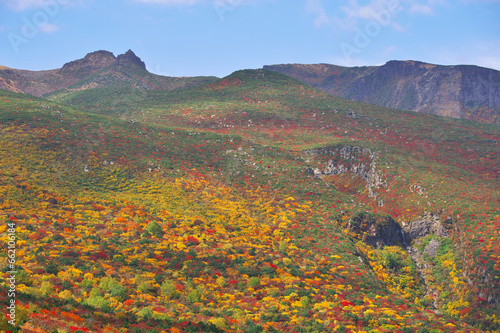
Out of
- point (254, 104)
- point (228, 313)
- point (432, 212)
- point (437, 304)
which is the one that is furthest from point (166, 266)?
point (254, 104)

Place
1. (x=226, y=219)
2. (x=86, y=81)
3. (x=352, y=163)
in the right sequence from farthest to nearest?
1. (x=86, y=81)
2. (x=352, y=163)
3. (x=226, y=219)

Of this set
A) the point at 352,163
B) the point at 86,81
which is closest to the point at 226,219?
the point at 352,163

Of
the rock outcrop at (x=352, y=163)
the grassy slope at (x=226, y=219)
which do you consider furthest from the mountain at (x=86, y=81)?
the rock outcrop at (x=352, y=163)

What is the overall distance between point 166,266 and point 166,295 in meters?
4.84

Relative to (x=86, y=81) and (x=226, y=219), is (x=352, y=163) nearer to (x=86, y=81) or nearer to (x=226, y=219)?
(x=226, y=219)

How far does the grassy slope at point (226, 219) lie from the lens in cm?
2634

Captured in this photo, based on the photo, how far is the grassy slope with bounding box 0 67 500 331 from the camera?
86.4 feet

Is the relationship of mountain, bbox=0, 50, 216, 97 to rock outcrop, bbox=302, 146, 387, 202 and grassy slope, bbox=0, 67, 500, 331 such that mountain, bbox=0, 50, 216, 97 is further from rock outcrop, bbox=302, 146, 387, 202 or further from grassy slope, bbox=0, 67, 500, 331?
rock outcrop, bbox=302, 146, 387, 202

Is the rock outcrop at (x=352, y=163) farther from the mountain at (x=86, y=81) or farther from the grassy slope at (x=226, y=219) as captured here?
the mountain at (x=86, y=81)

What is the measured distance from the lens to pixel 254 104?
11262 centimetres

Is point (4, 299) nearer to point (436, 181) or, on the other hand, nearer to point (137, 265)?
point (137, 265)

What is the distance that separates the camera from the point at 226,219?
4431 cm

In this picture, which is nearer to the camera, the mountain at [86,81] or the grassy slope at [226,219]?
the grassy slope at [226,219]

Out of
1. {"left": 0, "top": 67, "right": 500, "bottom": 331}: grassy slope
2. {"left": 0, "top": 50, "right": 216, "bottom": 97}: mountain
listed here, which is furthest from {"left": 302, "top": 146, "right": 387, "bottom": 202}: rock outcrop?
{"left": 0, "top": 50, "right": 216, "bottom": 97}: mountain
